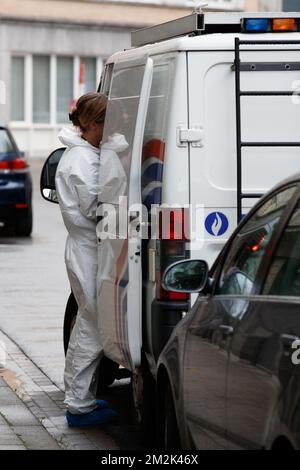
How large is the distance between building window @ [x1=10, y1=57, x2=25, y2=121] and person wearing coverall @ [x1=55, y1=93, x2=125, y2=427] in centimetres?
3955

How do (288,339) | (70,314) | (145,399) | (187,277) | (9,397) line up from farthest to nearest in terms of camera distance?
1. (70,314)
2. (9,397)
3. (145,399)
4. (187,277)
5. (288,339)

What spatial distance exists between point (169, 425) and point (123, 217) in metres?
1.57

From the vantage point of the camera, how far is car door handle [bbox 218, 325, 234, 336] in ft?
17.2

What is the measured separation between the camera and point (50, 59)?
1882 inches

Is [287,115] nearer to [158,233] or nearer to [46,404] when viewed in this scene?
[158,233]

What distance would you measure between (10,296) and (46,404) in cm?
554

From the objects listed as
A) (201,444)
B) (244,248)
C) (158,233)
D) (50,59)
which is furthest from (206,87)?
(50,59)

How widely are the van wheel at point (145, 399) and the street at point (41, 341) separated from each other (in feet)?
0.38

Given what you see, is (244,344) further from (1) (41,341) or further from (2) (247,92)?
(1) (41,341)

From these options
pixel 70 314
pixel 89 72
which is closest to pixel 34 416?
pixel 70 314

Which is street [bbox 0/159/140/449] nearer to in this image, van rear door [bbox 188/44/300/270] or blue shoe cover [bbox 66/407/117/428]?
blue shoe cover [bbox 66/407/117/428]

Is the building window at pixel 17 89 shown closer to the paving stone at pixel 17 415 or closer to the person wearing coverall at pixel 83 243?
the paving stone at pixel 17 415

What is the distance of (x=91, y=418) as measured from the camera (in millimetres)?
8094

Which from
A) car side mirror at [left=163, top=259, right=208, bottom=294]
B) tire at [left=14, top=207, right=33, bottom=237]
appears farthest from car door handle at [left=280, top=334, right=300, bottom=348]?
tire at [left=14, top=207, right=33, bottom=237]
